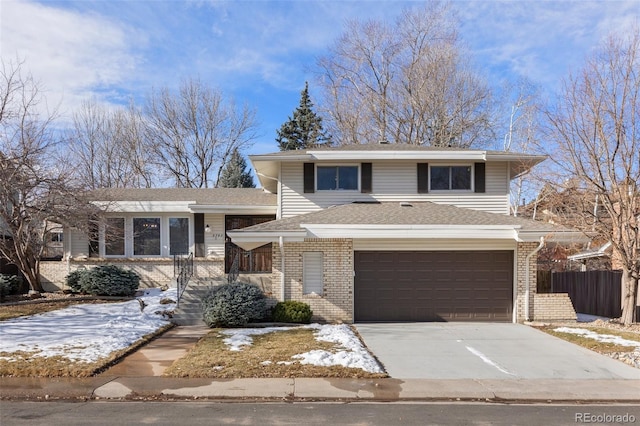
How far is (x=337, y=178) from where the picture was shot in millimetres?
15414

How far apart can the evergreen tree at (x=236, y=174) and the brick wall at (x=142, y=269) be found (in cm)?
1508

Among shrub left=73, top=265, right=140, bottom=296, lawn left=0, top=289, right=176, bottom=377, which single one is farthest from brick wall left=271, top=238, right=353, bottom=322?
shrub left=73, top=265, right=140, bottom=296

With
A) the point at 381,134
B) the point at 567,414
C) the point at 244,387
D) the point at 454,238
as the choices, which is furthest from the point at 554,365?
the point at 381,134

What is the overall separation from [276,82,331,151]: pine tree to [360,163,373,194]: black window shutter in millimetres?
→ 21920

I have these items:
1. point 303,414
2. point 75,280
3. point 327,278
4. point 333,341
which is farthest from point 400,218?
point 75,280

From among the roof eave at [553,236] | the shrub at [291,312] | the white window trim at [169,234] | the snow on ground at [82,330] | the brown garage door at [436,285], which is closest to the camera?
the snow on ground at [82,330]

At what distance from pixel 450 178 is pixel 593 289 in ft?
21.3

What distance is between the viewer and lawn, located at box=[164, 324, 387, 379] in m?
7.85

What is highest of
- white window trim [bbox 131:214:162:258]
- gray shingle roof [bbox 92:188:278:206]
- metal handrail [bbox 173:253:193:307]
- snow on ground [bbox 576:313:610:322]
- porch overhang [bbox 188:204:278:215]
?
gray shingle roof [bbox 92:188:278:206]

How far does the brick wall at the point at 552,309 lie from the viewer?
1321cm

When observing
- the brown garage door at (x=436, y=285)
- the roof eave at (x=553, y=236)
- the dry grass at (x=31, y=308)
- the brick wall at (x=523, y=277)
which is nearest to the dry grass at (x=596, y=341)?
the brick wall at (x=523, y=277)

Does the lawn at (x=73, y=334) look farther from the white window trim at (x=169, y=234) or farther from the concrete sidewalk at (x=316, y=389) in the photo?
the white window trim at (x=169, y=234)

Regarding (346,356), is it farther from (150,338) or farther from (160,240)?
(160,240)

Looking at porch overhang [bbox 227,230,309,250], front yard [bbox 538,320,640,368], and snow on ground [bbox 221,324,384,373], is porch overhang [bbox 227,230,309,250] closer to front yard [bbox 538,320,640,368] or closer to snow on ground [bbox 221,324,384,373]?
snow on ground [bbox 221,324,384,373]
